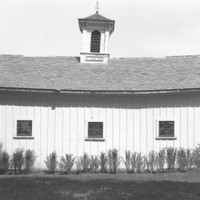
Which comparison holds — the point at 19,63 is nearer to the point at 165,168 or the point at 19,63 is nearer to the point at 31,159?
the point at 31,159

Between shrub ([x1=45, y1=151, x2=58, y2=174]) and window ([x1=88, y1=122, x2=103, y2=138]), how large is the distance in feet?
6.38

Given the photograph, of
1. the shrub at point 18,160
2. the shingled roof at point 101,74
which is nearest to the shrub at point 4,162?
the shrub at point 18,160

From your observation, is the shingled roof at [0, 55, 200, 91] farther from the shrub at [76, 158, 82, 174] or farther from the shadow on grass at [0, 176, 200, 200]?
the shadow on grass at [0, 176, 200, 200]

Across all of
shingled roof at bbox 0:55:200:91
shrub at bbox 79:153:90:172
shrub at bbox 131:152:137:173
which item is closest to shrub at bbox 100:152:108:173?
shrub at bbox 79:153:90:172

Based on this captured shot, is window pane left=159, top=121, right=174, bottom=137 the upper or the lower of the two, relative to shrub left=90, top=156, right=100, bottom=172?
upper

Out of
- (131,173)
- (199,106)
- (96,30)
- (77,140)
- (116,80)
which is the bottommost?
(131,173)

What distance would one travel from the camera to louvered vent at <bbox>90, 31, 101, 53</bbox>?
24.7m

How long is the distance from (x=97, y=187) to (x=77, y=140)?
6.60 metres

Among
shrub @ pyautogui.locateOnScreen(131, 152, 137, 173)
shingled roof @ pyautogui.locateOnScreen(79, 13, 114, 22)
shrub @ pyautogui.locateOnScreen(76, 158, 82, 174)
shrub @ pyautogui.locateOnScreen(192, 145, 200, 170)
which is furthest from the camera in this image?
shingled roof @ pyautogui.locateOnScreen(79, 13, 114, 22)

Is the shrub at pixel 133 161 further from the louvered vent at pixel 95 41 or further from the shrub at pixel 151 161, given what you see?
the louvered vent at pixel 95 41

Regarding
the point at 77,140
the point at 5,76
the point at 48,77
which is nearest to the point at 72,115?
the point at 77,140

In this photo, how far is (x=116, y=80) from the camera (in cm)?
2095

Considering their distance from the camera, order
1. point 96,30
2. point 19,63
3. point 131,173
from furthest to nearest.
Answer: point 96,30 → point 19,63 → point 131,173

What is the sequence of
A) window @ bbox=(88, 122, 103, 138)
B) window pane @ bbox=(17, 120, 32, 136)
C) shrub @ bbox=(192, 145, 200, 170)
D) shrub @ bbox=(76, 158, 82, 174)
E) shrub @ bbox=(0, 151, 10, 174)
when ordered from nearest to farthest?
shrub @ bbox=(0, 151, 10, 174)
shrub @ bbox=(192, 145, 200, 170)
shrub @ bbox=(76, 158, 82, 174)
window pane @ bbox=(17, 120, 32, 136)
window @ bbox=(88, 122, 103, 138)
